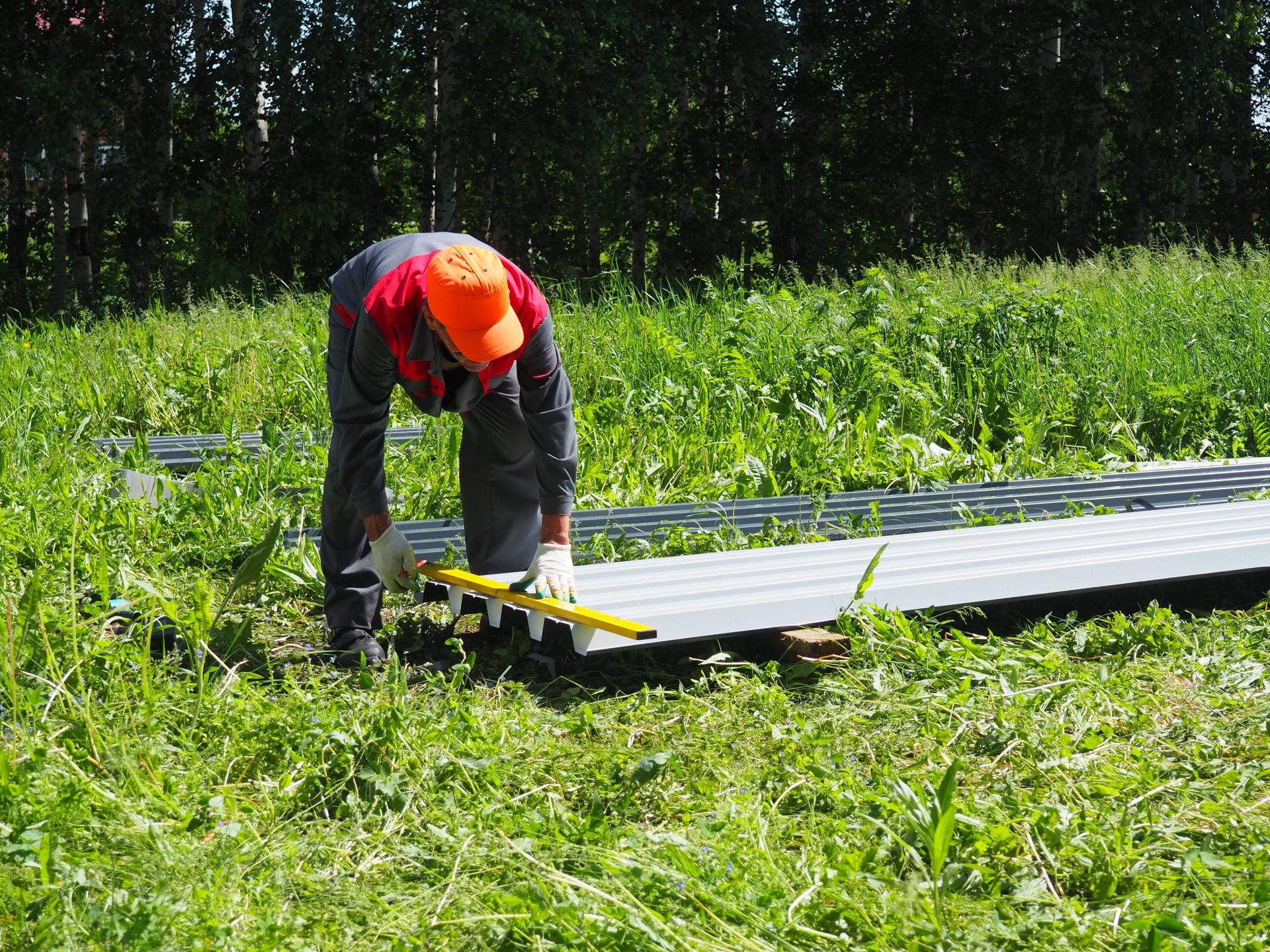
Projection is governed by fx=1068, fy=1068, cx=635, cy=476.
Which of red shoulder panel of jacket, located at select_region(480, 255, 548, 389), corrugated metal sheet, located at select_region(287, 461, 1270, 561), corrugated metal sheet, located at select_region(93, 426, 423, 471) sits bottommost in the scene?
corrugated metal sheet, located at select_region(287, 461, 1270, 561)

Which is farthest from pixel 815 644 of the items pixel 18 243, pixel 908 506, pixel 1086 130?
pixel 18 243

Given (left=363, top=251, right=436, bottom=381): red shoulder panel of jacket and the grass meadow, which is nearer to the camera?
the grass meadow

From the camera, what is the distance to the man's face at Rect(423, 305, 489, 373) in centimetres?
280

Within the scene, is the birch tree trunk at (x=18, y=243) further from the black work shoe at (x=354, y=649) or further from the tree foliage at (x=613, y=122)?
the black work shoe at (x=354, y=649)

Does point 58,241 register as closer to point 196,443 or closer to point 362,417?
point 196,443

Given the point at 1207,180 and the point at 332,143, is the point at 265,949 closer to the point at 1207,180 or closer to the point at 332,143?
the point at 332,143

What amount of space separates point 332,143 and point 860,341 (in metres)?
10.8

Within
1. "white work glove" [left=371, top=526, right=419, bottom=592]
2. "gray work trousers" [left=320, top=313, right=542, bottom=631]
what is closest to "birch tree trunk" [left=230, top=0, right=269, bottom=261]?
"gray work trousers" [left=320, top=313, right=542, bottom=631]

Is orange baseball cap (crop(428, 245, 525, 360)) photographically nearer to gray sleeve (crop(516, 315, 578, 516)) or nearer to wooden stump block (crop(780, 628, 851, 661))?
gray sleeve (crop(516, 315, 578, 516))

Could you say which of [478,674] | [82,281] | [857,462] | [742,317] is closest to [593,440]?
[857,462]

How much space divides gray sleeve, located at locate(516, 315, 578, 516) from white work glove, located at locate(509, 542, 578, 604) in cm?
12

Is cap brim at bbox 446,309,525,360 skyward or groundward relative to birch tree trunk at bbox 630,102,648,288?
groundward

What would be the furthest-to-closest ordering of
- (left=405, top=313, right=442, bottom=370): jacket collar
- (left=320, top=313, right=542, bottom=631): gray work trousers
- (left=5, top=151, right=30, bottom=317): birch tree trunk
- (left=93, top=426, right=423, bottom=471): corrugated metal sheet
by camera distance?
(left=5, top=151, right=30, bottom=317): birch tree trunk
(left=93, top=426, right=423, bottom=471): corrugated metal sheet
(left=320, top=313, right=542, bottom=631): gray work trousers
(left=405, top=313, right=442, bottom=370): jacket collar

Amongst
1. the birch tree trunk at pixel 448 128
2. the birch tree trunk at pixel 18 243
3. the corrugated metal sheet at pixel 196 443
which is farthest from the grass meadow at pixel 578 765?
the birch tree trunk at pixel 18 243
